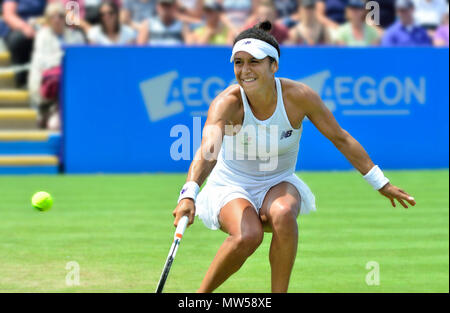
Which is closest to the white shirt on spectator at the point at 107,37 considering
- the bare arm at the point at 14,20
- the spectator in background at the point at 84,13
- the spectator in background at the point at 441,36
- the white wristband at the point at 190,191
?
the spectator in background at the point at 84,13

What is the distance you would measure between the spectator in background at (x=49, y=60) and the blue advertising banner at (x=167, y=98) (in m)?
0.48

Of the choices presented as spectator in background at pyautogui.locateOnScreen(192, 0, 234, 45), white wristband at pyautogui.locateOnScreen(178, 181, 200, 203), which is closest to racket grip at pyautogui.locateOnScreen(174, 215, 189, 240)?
white wristband at pyautogui.locateOnScreen(178, 181, 200, 203)

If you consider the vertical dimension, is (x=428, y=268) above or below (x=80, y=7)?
below

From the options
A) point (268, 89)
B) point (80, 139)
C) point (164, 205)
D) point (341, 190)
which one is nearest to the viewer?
point (268, 89)

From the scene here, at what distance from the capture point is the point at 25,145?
14.8 meters

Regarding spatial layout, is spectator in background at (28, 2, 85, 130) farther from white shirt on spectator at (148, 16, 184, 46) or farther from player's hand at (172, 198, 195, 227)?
player's hand at (172, 198, 195, 227)

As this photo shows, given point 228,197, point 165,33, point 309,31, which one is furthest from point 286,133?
point 309,31

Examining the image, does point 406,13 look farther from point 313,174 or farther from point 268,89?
point 268,89

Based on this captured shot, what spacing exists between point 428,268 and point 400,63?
26.7 ft

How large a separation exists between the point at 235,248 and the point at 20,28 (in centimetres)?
1112
